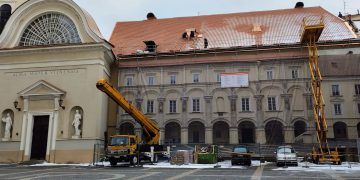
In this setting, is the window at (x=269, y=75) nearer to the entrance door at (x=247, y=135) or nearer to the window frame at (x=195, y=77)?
the entrance door at (x=247, y=135)

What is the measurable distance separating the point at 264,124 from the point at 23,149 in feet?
76.3

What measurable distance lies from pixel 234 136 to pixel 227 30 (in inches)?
516

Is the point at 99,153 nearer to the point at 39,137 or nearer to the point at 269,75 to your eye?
the point at 39,137

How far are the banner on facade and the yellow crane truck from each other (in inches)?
391

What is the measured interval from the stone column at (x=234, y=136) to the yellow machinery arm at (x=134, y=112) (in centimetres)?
844

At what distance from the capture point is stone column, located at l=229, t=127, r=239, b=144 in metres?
35.6

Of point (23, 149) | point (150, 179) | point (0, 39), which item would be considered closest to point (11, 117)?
point (23, 149)

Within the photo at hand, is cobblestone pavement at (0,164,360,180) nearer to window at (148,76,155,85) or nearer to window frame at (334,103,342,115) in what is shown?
window frame at (334,103,342,115)

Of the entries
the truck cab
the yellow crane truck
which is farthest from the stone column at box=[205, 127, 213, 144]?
the truck cab

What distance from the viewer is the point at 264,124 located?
3556 centimetres

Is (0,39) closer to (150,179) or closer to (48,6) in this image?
(48,6)

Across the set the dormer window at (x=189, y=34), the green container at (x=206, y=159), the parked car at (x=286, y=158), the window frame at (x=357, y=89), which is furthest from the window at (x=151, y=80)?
the window frame at (x=357, y=89)

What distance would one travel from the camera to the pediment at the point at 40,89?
3462 cm

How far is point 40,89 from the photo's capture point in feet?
115
